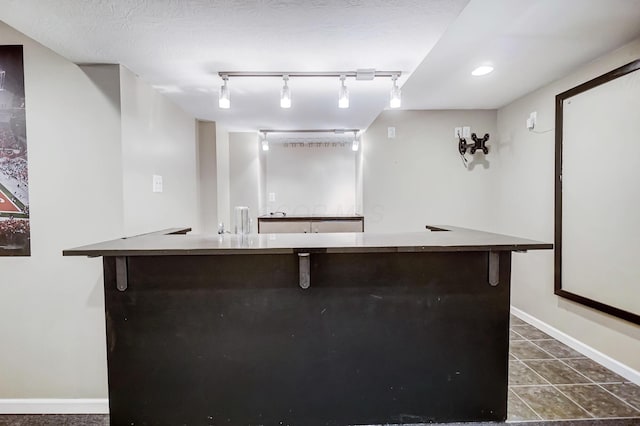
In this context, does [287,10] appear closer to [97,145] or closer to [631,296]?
[97,145]

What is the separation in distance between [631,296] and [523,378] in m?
0.89

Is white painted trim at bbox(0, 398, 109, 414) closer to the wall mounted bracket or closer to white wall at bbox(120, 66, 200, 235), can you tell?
the wall mounted bracket

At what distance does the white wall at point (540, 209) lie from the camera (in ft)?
7.63

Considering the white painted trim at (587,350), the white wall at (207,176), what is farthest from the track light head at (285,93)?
the white painted trim at (587,350)

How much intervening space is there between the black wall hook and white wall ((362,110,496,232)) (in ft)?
0.20

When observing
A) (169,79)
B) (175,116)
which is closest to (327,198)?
(175,116)

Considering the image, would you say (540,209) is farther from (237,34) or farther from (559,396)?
(237,34)

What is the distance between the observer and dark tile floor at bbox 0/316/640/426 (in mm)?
1856

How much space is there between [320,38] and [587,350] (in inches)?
118

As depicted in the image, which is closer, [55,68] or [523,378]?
[55,68]

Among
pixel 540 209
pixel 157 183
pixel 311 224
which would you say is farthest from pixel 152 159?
pixel 540 209

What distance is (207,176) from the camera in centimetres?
366

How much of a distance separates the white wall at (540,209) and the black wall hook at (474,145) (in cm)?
18

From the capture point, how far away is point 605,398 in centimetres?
204
